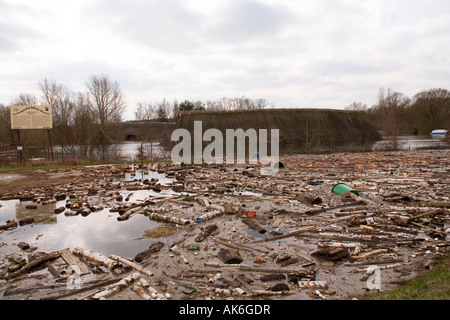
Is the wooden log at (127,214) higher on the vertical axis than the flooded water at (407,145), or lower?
lower

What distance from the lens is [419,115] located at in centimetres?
6962

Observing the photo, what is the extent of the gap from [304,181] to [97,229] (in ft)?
30.7

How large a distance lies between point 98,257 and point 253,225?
3619mm

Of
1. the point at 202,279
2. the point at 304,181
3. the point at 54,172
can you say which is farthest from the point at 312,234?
the point at 54,172

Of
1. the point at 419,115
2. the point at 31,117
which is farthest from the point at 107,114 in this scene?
the point at 419,115

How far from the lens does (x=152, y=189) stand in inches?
497

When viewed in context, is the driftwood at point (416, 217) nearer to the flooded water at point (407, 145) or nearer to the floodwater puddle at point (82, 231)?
the floodwater puddle at point (82, 231)

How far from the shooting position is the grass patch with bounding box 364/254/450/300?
367 centimetres

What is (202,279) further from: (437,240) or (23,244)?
(437,240)

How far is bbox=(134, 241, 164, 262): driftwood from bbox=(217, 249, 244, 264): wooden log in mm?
1282

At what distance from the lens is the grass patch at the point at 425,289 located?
367 cm

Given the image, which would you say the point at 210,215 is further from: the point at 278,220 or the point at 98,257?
the point at 98,257

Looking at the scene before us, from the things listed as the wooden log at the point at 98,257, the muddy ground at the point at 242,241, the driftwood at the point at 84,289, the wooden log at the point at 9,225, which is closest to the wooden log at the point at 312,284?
the muddy ground at the point at 242,241

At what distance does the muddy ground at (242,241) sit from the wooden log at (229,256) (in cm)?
2
